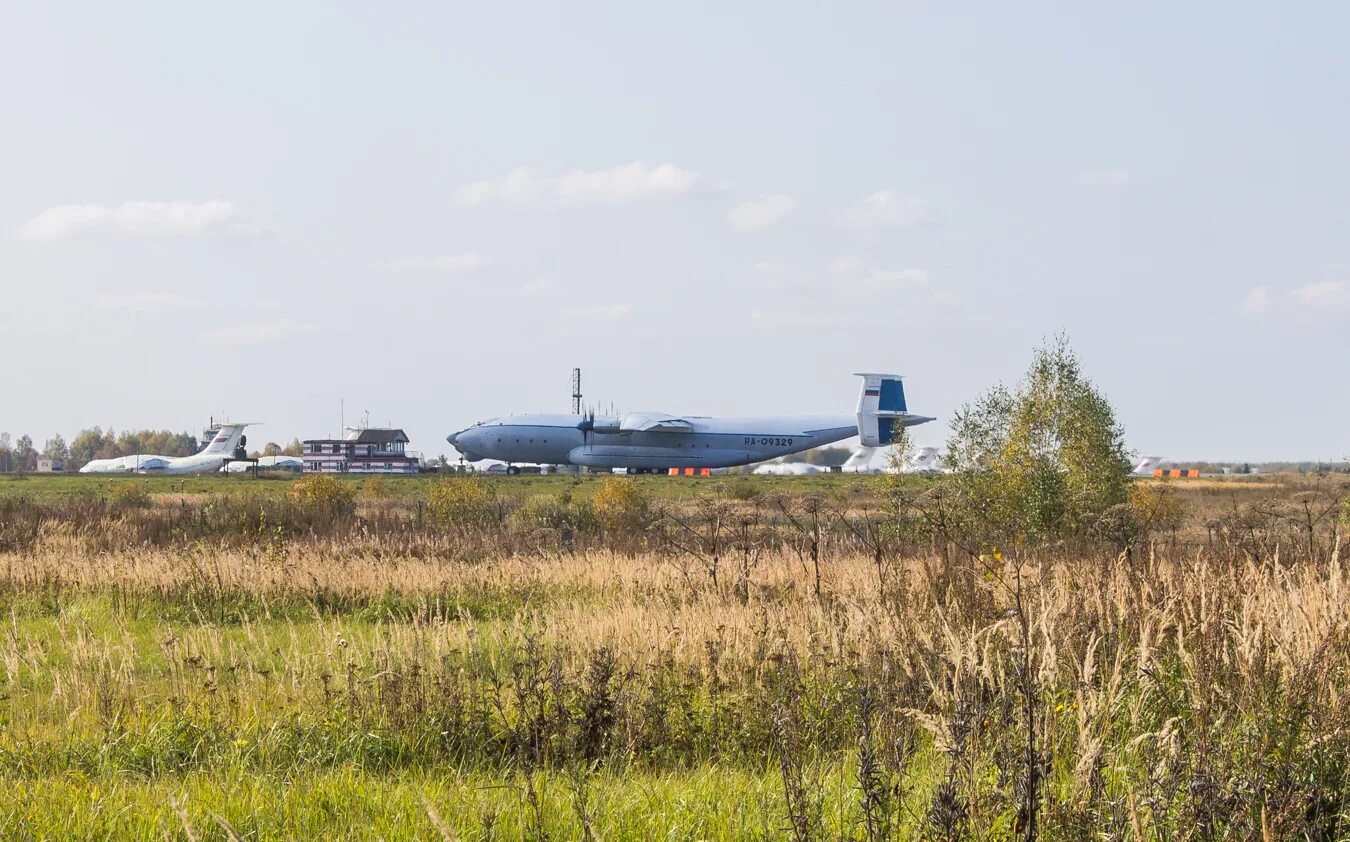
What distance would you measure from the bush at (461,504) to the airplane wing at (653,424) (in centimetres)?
4396

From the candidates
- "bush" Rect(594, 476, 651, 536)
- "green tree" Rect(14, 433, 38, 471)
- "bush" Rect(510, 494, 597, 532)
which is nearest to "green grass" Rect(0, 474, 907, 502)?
"bush" Rect(594, 476, 651, 536)

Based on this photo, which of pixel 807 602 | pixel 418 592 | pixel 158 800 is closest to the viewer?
pixel 158 800

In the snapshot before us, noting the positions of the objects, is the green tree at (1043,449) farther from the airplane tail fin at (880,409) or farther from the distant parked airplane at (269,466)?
the distant parked airplane at (269,466)

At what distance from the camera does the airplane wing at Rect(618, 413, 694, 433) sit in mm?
80688

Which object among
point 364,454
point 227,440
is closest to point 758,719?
point 364,454

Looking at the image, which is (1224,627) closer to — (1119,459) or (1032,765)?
(1032,765)

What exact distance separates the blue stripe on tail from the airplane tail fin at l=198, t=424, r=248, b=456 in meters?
62.4

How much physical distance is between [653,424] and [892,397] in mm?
21357

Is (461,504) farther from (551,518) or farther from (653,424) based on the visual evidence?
(653,424)

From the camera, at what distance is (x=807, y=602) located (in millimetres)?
8977

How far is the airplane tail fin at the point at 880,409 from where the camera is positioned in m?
89.2

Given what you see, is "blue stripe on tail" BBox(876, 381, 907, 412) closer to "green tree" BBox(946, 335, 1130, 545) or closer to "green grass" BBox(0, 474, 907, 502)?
"green grass" BBox(0, 474, 907, 502)

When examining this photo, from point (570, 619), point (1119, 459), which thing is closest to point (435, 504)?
point (1119, 459)

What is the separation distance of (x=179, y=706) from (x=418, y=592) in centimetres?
715
